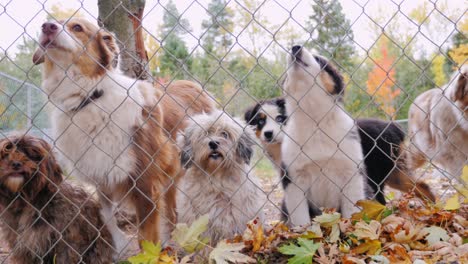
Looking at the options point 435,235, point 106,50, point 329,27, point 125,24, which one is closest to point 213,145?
point 106,50

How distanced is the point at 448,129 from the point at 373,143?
1368 millimetres

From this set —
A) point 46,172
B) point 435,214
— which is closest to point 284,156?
point 435,214

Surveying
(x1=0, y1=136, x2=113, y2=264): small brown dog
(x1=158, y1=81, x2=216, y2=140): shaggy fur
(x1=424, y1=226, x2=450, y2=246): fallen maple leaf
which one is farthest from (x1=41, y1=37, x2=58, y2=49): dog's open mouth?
(x1=424, y1=226, x2=450, y2=246): fallen maple leaf

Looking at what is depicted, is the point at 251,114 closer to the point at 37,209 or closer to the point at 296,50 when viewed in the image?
the point at 296,50

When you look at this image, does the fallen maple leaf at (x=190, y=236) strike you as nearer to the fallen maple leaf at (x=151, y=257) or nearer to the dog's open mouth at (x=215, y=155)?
the fallen maple leaf at (x=151, y=257)

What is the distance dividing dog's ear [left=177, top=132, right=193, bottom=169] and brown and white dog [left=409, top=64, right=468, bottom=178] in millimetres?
2158

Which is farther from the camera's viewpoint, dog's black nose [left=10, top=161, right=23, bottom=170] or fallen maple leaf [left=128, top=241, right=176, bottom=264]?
dog's black nose [left=10, top=161, right=23, bottom=170]

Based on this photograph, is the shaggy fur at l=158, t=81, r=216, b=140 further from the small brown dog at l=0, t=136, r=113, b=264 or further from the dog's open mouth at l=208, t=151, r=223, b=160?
the small brown dog at l=0, t=136, r=113, b=264

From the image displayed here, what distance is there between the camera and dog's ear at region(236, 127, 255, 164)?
375 centimetres

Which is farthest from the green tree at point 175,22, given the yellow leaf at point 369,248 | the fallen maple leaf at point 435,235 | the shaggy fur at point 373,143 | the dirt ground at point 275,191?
the fallen maple leaf at point 435,235

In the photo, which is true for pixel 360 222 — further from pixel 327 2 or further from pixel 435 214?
pixel 327 2

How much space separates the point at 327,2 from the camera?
130 inches

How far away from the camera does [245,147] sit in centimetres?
377

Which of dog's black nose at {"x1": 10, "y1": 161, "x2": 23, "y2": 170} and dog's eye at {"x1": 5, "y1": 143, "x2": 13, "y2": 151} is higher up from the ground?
dog's eye at {"x1": 5, "y1": 143, "x2": 13, "y2": 151}
